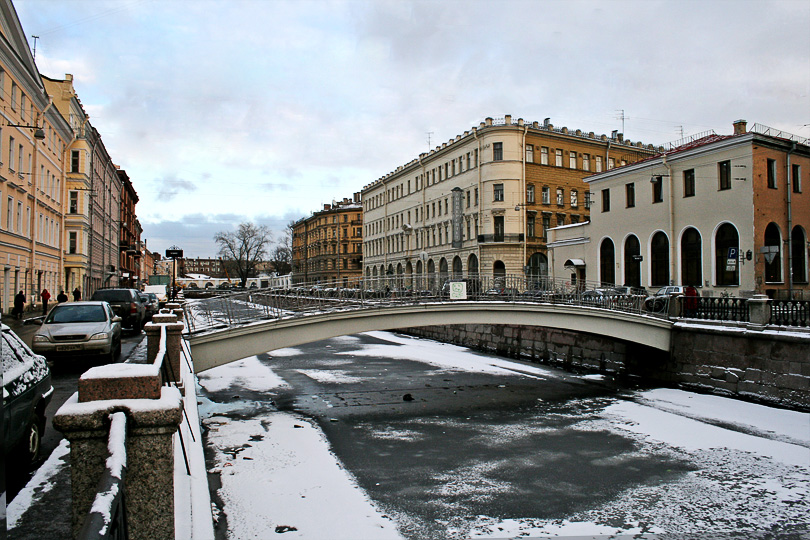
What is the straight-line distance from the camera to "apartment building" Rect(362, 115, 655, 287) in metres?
50.7

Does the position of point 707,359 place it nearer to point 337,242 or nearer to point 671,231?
point 671,231

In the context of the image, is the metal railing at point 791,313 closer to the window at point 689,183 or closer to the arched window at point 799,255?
the window at point 689,183

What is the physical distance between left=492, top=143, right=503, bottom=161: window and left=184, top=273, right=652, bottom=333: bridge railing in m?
31.8

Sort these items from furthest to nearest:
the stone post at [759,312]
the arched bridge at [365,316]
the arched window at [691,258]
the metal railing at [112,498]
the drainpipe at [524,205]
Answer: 1. the drainpipe at [524,205]
2. the arched window at [691,258]
3. the stone post at [759,312]
4. the arched bridge at [365,316]
5. the metal railing at [112,498]

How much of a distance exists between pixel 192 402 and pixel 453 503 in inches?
161

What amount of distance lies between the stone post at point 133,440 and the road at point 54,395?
4160mm

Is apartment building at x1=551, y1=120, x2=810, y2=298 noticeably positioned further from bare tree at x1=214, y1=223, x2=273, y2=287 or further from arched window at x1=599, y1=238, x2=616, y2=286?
bare tree at x1=214, y1=223, x2=273, y2=287

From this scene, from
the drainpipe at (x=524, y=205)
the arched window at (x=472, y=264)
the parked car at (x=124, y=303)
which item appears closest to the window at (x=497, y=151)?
the drainpipe at (x=524, y=205)

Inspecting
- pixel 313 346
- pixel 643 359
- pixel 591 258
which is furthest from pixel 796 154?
pixel 313 346

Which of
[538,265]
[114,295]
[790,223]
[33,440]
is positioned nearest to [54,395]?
[33,440]

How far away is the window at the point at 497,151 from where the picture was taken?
2004 inches

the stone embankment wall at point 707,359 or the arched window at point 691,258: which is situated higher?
the arched window at point 691,258

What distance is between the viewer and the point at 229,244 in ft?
342

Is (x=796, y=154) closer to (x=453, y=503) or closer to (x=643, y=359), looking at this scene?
(x=643, y=359)
